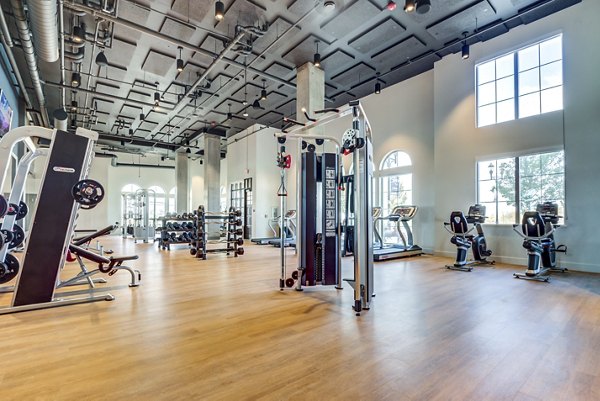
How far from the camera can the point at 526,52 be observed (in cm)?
664

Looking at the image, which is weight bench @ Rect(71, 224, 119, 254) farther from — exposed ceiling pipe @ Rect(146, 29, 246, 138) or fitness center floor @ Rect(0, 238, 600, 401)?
exposed ceiling pipe @ Rect(146, 29, 246, 138)

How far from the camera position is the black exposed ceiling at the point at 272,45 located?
5977 mm

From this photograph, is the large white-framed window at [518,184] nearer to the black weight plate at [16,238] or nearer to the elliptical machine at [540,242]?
the elliptical machine at [540,242]

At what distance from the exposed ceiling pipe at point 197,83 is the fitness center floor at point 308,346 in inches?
207

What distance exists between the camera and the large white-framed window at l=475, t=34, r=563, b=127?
623 cm

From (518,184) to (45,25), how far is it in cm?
981

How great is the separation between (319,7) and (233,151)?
10.2 m

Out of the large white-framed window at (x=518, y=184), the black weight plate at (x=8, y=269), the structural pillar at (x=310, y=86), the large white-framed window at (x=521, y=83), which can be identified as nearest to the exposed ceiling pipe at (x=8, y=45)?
the black weight plate at (x=8, y=269)

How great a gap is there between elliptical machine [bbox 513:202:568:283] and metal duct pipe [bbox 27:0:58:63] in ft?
29.0

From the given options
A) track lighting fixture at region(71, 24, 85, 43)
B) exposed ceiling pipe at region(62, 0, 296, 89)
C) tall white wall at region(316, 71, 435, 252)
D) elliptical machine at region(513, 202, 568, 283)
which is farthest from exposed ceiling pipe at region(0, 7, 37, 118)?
elliptical machine at region(513, 202, 568, 283)

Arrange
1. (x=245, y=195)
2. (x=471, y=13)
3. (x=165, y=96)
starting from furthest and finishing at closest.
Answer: (x=245, y=195) < (x=165, y=96) < (x=471, y=13)

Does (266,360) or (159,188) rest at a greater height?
(159,188)

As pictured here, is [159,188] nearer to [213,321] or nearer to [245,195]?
[245,195]

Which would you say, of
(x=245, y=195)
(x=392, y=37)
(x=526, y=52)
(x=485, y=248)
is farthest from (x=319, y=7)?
(x=245, y=195)
